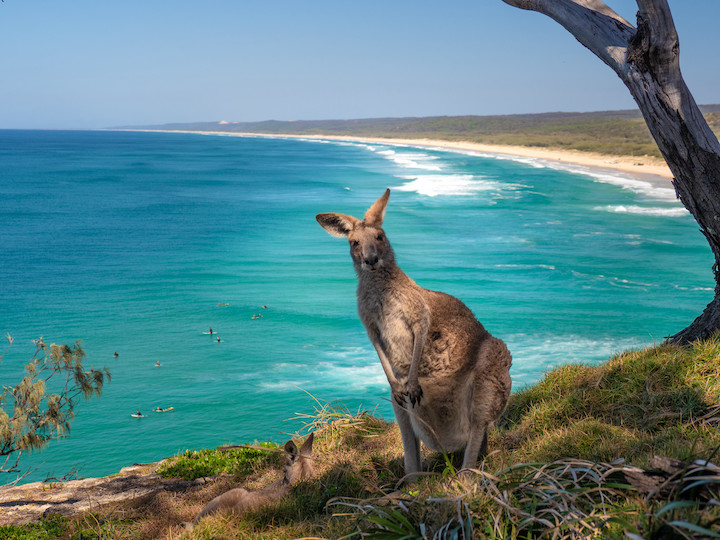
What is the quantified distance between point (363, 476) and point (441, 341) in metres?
1.37

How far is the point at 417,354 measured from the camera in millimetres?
3805

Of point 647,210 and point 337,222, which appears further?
point 647,210

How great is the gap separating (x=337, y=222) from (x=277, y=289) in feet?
67.8

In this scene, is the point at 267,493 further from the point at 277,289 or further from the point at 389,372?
the point at 277,289

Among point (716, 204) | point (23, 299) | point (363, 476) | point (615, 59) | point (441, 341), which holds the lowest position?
point (23, 299)

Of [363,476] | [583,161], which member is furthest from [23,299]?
[583,161]

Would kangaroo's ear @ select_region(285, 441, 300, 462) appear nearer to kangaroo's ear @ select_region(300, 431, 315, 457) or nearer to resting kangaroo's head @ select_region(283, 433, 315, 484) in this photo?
resting kangaroo's head @ select_region(283, 433, 315, 484)

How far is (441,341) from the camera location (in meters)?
3.94

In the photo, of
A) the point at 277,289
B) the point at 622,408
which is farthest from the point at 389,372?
the point at 277,289

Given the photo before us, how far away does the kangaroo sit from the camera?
13.5 feet

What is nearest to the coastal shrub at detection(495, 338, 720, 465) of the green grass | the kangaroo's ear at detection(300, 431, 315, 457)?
the kangaroo's ear at detection(300, 431, 315, 457)

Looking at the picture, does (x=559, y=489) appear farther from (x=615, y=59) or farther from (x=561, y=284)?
(x=561, y=284)

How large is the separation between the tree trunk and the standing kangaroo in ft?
8.21

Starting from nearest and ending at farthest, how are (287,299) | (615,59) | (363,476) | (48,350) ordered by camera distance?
(363,476) < (615,59) < (48,350) < (287,299)
